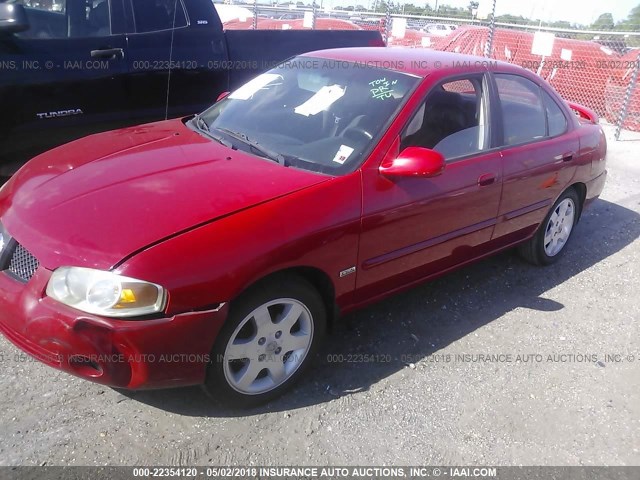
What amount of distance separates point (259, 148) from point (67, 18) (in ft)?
7.81

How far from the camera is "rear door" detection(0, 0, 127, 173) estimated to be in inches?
159

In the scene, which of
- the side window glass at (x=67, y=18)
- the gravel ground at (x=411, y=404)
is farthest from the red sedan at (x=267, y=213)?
the side window glass at (x=67, y=18)

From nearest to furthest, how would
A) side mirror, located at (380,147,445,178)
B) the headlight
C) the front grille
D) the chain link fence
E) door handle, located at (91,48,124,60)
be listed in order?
the headlight, the front grille, side mirror, located at (380,147,445,178), door handle, located at (91,48,124,60), the chain link fence

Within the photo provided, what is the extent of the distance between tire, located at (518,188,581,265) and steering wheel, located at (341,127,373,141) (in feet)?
6.44

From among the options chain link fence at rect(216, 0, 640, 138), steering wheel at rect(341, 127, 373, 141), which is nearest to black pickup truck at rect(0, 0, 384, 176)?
steering wheel at rect(341, 127, 373, 141)

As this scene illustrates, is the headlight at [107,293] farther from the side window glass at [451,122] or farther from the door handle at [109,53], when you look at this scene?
the door handle at [109,53]

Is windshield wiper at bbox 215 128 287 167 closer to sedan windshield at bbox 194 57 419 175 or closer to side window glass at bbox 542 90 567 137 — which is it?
sedan windshield at bbox 194 57 419 175

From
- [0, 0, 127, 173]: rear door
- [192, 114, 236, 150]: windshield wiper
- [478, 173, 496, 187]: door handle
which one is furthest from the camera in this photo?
[0, 0, 127, 173]: rear door

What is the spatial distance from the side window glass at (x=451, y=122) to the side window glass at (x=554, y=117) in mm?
859

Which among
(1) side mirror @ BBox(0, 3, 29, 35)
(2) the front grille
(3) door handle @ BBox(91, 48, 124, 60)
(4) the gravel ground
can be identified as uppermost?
(1) side mirror @ BBox(0, 3, 29, 35)

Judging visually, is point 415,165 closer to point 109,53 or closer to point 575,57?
point 109,53

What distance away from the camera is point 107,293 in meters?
2.23

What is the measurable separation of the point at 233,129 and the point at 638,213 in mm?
4756

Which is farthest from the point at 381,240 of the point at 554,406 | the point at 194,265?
the point at 554,406
